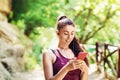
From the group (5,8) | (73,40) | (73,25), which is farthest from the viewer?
(5,8)

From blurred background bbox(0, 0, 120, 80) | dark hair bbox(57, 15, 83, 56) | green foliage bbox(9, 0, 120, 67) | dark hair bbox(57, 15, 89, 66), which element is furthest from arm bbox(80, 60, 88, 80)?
green foliage bbox(9, 0, 120, 67)

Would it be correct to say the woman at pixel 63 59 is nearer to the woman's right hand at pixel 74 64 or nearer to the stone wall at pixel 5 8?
the woman's right hand at pixel 74 64

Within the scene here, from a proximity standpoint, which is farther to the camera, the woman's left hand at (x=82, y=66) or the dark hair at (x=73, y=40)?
the dark hair at (x=73, y=40)

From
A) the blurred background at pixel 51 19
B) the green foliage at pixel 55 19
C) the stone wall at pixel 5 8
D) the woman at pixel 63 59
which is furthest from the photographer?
the green foliage at pixel 55 19

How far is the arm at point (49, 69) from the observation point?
2256mm

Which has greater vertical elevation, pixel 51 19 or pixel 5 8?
pixel 5 8

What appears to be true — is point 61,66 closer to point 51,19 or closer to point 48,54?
point 48,54

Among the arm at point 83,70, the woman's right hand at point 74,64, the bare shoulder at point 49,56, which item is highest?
the bare shoulder at point 49,56

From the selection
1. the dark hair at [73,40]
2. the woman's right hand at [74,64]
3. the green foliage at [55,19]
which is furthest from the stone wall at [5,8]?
the woman's right hand at [74,64]

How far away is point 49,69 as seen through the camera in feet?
7.70

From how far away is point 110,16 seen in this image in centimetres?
1566

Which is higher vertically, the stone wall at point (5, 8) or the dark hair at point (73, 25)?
the stone wall at point (5, 8)

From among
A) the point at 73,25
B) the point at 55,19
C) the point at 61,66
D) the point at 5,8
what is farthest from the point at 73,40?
the point at 55,19

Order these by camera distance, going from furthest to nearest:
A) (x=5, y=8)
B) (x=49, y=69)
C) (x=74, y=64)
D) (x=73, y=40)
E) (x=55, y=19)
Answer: (x=55, y=19), (x=5, y=8), (x=73, y=40), (x=49, y=69), (x=74, y=64)
